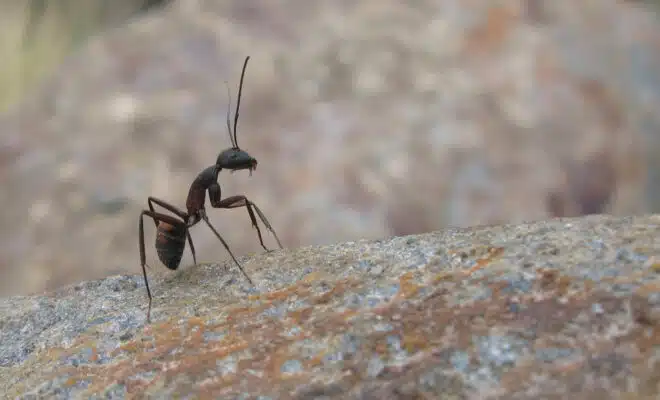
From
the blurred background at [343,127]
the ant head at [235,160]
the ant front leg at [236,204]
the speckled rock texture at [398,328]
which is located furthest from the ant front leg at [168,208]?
the blurred background at [343,127]

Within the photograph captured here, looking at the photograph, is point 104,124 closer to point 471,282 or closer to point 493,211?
Result: point 493,211

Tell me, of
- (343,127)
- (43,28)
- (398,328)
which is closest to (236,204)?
(398,328)

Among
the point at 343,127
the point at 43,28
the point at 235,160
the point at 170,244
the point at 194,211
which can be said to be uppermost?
→ the point at 43,28

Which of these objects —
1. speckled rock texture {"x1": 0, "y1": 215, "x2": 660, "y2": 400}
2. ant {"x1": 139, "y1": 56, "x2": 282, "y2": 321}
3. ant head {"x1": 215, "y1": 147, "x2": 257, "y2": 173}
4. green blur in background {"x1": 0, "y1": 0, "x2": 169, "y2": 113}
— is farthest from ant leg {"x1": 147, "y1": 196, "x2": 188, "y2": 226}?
green blur in background {"x1": 0, "y1": 0, "x2": 169, "y2": 113}

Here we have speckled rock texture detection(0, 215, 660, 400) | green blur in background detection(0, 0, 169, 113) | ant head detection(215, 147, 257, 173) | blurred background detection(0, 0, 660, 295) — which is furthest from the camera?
green blur in background detection(0, 0, 169, 113)

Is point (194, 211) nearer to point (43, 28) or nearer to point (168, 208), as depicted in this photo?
point (168, 208)

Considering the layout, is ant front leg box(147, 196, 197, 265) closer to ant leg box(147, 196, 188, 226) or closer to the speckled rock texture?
ant leg box(147, 196, 188, 226)
